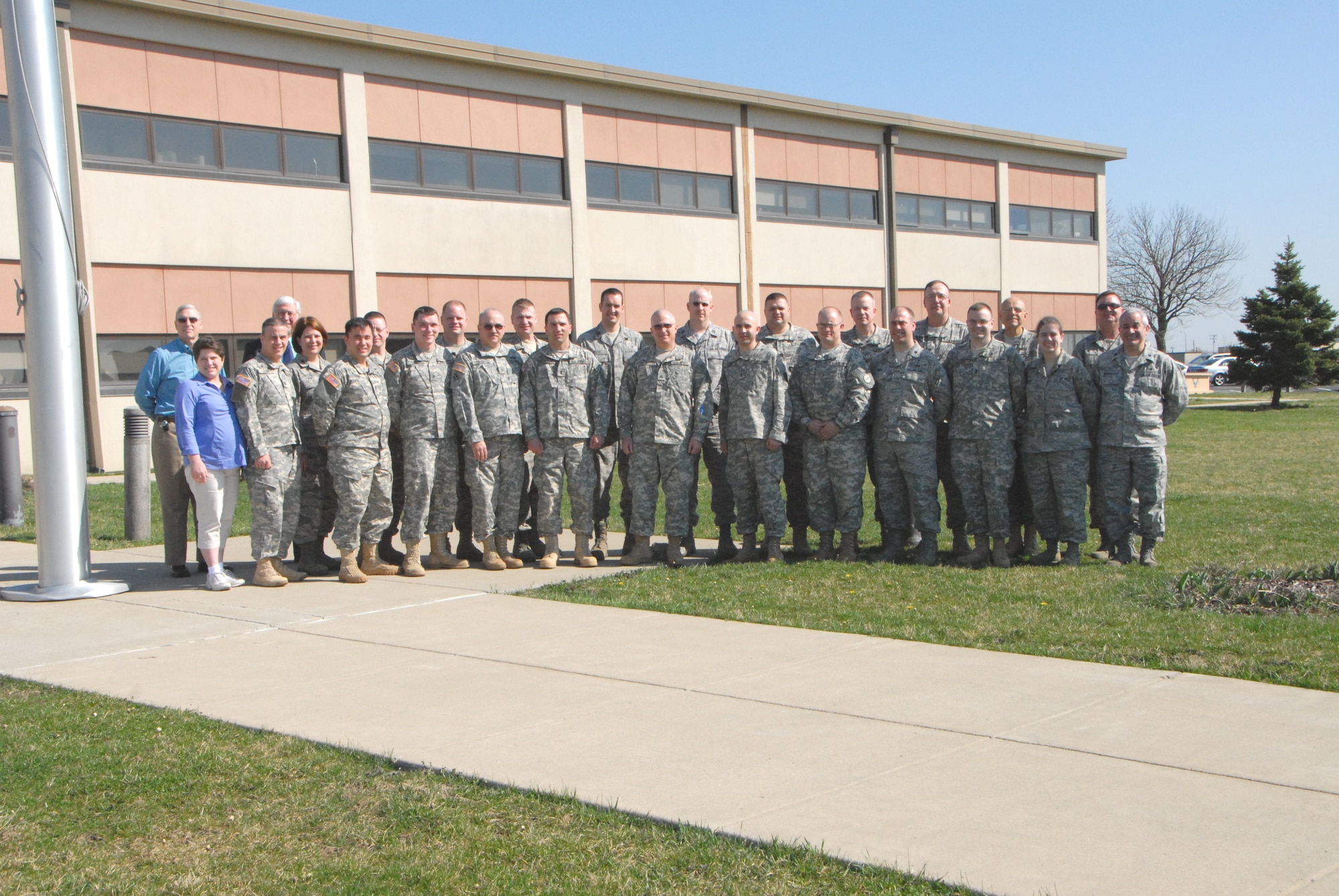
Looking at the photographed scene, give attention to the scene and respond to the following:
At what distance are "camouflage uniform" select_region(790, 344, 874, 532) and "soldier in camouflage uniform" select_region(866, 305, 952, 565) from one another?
0.54 feet

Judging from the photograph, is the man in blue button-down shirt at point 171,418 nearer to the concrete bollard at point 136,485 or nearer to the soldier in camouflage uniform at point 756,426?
the concrete bollard at point 136,485

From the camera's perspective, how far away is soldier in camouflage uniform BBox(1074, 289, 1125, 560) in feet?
31.5

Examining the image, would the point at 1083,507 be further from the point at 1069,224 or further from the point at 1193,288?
the point at 1193,288

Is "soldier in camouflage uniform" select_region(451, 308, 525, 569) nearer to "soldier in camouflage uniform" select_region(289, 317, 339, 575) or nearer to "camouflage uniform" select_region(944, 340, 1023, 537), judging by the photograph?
"soldier in camouflage uniform" select_region(289, 317, 339, 575)

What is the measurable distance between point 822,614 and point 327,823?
4.10 meters

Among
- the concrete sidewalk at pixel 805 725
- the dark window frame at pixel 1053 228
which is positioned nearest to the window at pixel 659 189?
the dark window frame at pixel 1053 228

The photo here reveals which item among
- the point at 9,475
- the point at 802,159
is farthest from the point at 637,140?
the point at 9,475

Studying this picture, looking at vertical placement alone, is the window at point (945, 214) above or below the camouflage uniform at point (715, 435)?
above

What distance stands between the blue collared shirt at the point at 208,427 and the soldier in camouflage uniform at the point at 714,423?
3558 mm

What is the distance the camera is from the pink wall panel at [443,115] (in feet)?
75.3

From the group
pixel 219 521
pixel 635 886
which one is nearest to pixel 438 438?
pixel 219 521

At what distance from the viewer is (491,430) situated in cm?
974

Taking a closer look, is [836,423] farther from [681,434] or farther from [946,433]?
[681,434]

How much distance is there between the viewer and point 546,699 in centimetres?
579
